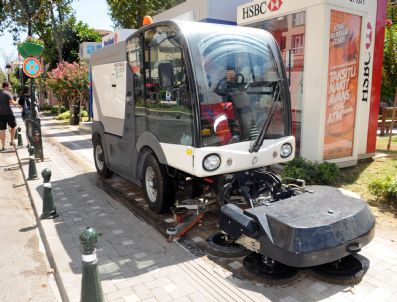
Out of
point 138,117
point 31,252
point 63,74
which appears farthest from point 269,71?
point 63,74

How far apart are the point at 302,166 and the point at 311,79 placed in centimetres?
162

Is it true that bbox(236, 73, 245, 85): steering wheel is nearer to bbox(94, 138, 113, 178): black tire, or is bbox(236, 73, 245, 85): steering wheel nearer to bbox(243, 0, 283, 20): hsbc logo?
bbox(243, 0, 283, 20): hsbc logo

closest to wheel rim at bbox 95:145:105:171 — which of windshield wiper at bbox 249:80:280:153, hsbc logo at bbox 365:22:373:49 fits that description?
windshield wiper at bbox 249:80:280:153

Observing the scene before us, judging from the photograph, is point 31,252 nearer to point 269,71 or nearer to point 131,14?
point 269,71

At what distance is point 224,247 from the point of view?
4.14 metres

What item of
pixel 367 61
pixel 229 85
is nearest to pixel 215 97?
pixel 229 85

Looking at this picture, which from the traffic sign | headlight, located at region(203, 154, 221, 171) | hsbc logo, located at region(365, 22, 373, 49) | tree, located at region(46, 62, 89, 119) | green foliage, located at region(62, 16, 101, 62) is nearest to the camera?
headlight, located at region(203, 154, 221, 171)

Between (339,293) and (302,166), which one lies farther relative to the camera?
(302,166)

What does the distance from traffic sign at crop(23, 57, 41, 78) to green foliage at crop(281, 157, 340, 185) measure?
6.72m

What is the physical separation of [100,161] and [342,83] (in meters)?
5.13

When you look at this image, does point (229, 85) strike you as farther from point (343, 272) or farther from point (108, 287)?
point (108, 287)

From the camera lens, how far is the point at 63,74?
63.6ft

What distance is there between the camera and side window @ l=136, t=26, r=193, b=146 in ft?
14.4

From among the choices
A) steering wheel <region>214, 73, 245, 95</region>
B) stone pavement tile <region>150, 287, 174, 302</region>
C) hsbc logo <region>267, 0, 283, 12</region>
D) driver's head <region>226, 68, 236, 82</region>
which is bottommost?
stone pavement tile <region>150, 287, 174, 302</region>
